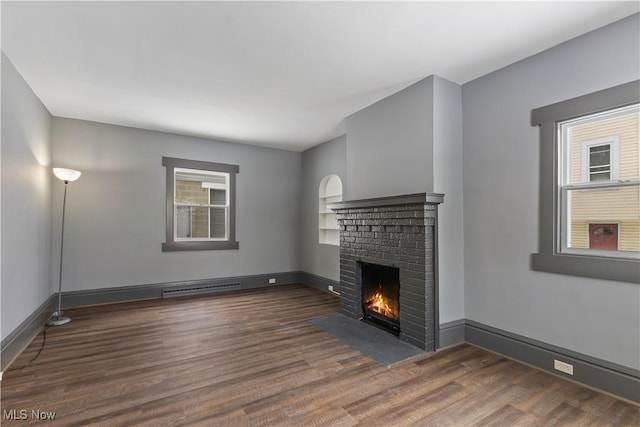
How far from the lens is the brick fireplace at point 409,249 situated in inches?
122

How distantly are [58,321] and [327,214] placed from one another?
426 centimetres

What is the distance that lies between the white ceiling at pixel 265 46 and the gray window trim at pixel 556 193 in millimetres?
547

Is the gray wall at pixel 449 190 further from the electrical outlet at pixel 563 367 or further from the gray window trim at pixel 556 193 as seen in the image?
the electrical outlet at pixel 563 367

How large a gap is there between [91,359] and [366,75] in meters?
3.87

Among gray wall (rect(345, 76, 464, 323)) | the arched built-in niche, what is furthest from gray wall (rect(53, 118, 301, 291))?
gray wall (rect(345, 76, 464, 323))

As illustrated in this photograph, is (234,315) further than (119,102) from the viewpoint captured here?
Yes

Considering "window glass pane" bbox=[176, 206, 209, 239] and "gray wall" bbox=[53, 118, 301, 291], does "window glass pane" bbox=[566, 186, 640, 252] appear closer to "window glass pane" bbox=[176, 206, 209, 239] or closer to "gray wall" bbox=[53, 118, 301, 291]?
"gray wall" bbox=[53, 118, 301, 291]

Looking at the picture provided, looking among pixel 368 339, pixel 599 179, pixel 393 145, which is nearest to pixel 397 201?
pixel 393 145

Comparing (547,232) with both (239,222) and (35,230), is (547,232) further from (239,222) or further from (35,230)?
→ (35,230)

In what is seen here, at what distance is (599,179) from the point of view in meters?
2.47

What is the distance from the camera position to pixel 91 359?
2912mm

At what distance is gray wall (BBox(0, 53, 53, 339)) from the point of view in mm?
2811

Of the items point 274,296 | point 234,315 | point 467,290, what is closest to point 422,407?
point 467,290

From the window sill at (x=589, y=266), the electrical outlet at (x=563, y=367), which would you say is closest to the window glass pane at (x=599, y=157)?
the window sill at (x=589, y=266)
